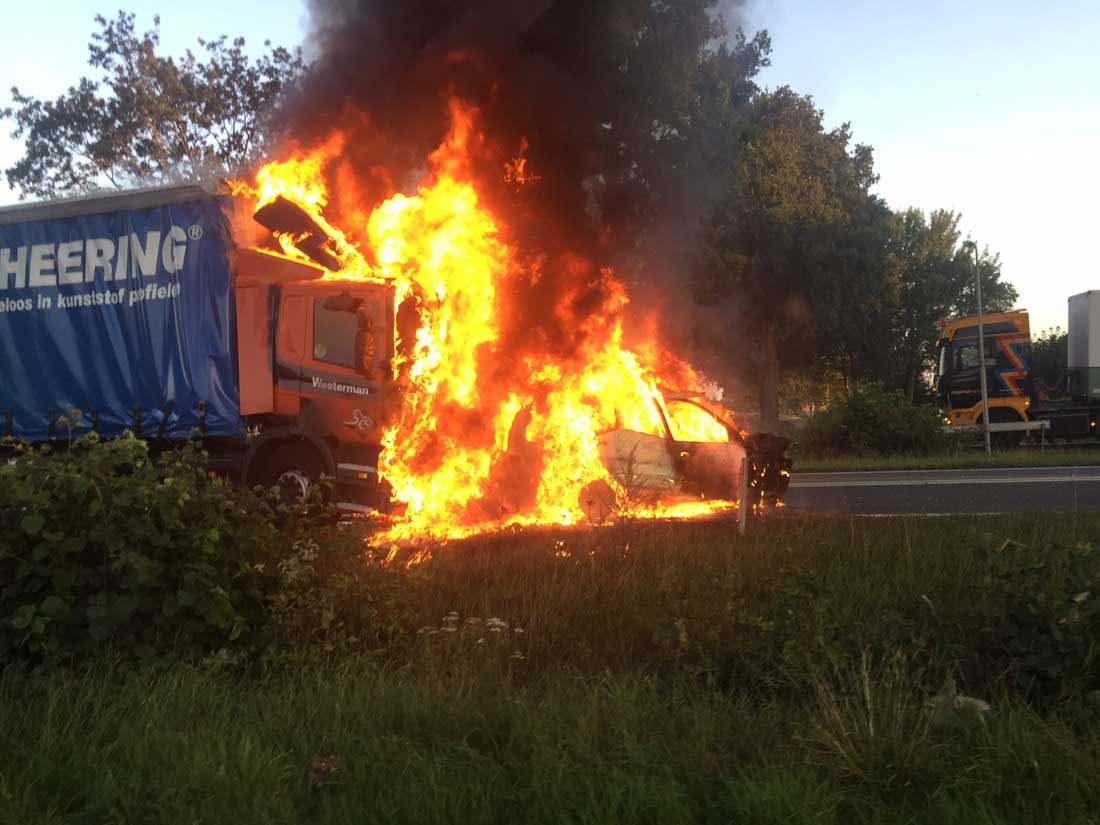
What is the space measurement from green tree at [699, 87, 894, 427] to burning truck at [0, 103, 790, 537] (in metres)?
16.9

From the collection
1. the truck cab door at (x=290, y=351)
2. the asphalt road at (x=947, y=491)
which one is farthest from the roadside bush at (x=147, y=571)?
the asphalt road at (x=947, y=491)

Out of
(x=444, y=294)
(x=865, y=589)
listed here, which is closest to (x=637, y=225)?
(x=444, y=294)

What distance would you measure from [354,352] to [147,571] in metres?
4.77

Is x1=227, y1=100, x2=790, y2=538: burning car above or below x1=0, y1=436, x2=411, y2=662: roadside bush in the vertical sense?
above

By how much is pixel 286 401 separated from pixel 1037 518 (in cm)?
719

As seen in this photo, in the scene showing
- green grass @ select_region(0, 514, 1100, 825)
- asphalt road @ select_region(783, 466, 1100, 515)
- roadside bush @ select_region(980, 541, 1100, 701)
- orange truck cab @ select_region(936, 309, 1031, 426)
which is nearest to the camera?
green grass @ select_region(0, 514, 1100, 825)

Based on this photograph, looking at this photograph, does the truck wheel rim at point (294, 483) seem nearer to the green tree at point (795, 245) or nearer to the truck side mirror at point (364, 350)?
the truck side mirror at point (364, 350)

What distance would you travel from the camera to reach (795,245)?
1182 inches

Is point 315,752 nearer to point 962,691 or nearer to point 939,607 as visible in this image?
point 962,691

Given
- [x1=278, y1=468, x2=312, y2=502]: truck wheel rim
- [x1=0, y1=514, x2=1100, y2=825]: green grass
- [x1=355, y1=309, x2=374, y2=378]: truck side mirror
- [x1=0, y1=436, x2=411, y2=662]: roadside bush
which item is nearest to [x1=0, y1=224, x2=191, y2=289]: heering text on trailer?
[x1=355, y1=309, x2=374, y2=378]: truck side mirror

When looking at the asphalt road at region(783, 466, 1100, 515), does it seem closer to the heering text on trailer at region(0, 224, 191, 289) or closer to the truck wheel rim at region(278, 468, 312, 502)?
the truck wheel rim at region(278, 468, 312, 502)

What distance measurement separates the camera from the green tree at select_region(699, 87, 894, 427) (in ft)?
93.1

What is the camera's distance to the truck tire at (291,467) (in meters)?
9.01

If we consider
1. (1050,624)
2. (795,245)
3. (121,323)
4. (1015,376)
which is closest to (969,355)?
(1015,376)
